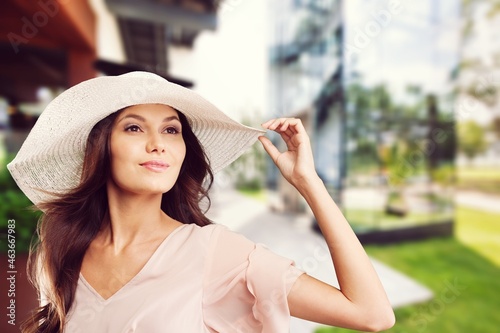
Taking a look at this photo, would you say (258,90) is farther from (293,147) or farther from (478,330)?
(293,147)

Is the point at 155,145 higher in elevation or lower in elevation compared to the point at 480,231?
higher

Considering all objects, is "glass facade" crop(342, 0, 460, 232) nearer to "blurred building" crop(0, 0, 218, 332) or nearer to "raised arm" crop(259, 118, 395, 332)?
"blurred building" crop(0, 0, 218, 332)

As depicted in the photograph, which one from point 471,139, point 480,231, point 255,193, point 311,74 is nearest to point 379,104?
point 311,74

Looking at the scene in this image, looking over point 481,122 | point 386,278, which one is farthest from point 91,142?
point 481,122

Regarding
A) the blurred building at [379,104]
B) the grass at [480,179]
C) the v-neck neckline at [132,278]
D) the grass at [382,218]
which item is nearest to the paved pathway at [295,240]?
the grass at [382,218]

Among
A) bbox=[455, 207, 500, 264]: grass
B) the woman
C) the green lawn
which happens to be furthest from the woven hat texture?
bbox=[455, 207, 500, 264]: grass

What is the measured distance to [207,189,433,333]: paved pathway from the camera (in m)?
4.17

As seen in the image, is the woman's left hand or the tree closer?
the woman's left hand

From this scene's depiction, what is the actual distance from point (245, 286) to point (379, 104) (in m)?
6.36

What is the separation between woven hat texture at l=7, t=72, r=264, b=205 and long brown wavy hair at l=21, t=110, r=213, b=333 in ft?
0.10

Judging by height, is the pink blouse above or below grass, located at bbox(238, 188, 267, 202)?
above

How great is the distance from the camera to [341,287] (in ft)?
2.20

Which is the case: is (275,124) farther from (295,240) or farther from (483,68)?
(483,68)

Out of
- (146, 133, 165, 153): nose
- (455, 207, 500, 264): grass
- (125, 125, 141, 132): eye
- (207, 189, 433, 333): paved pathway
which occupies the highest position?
(125, 125, 141, 132): eye
